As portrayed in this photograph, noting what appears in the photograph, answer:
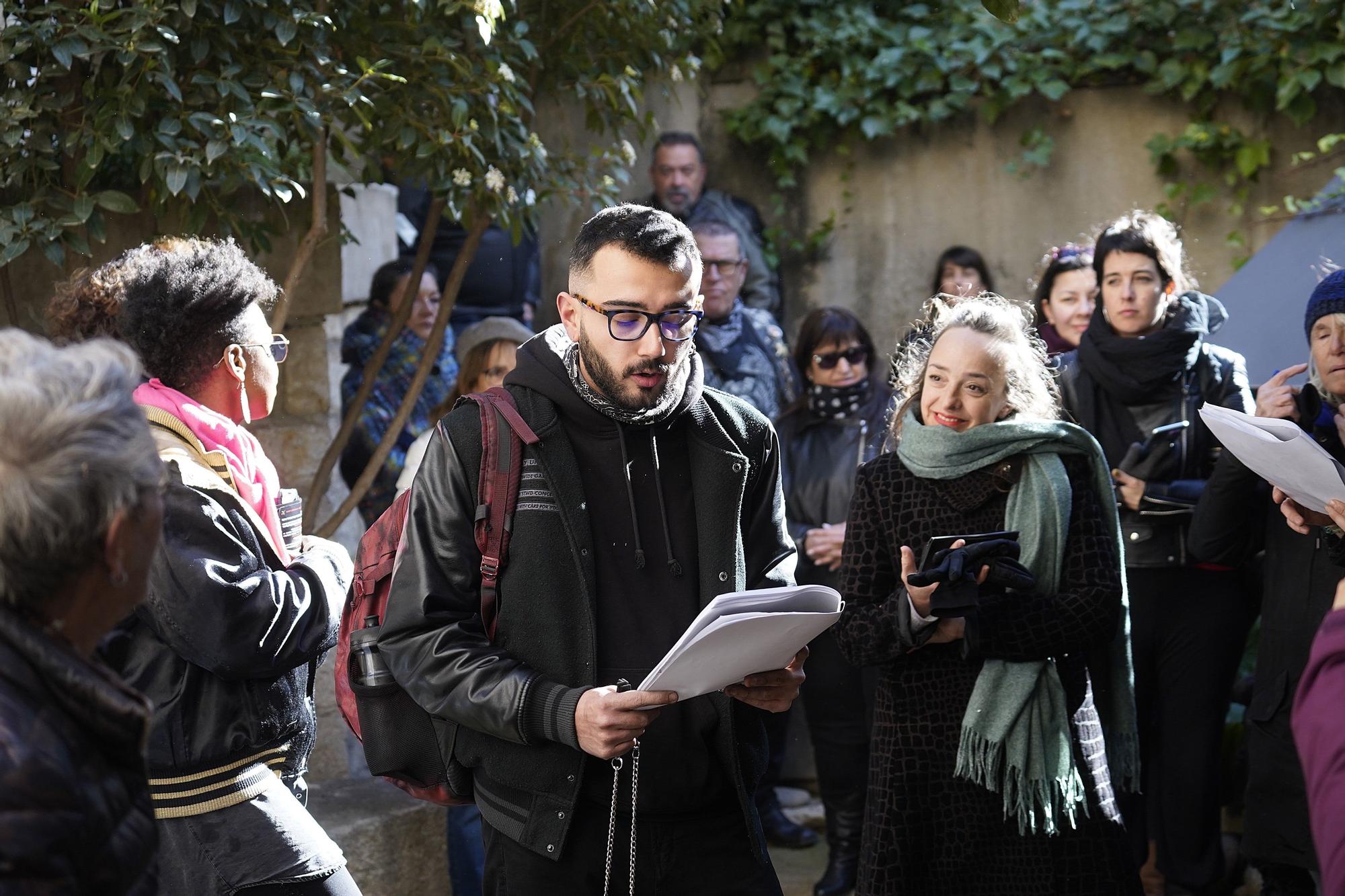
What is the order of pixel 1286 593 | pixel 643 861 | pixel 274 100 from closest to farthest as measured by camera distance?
pixel 643 861
pixel 1286 593
pixel 274 100

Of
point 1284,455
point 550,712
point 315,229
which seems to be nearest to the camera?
point 550,712

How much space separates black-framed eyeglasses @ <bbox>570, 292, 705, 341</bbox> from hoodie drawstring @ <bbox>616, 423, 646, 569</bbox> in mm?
199

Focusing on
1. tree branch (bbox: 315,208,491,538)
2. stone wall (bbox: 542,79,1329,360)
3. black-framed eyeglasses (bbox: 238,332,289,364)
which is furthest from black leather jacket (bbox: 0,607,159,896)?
stone wall (bbox: 542,79,1329,360)

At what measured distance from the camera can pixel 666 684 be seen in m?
2.54

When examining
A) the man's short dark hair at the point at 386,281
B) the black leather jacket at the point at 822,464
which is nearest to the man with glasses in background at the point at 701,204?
the black leather jacket at the point at 822,464

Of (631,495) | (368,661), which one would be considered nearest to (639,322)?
(631,495)

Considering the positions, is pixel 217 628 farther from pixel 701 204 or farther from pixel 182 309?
pixel 701 204

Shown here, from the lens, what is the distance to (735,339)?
19.7 feet

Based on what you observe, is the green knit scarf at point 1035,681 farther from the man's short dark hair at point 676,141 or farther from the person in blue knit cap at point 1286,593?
the man's short dark hair at point 676,141

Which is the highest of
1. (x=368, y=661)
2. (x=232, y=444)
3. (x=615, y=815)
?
(x=232, y=444)

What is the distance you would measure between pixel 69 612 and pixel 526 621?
1198 millimetres

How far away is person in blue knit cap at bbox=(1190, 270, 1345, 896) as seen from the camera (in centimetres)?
391

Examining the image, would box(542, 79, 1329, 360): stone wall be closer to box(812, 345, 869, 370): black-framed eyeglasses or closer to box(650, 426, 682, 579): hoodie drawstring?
box(812, 345, 869, 370): black-framed eyeglasses

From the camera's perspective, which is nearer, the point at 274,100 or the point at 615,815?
the point at 615,815
